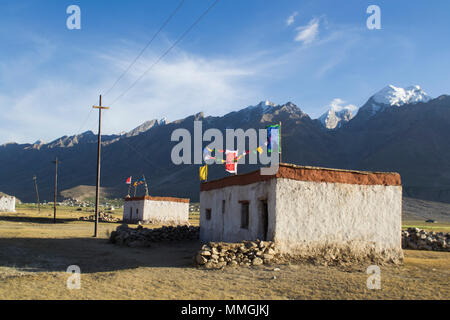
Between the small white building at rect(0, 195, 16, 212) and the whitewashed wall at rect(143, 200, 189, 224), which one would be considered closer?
the whitewashed wall at rect(143, 200, 189, 224)

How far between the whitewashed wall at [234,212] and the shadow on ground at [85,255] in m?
1.63

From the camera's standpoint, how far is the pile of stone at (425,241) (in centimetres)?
2211

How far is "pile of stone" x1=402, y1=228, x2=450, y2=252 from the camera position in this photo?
22.1 m

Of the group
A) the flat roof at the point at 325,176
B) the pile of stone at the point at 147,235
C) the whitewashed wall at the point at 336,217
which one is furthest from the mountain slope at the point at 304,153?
the whitewashed wall at the point at 336,217

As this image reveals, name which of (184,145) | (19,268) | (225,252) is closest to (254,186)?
(225,252)

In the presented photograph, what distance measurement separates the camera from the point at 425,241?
73.3 feet

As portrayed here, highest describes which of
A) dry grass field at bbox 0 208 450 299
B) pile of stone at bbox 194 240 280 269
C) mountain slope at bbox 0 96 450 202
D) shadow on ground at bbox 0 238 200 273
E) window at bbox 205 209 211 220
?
mountain slope at bbox 0 96 450 202

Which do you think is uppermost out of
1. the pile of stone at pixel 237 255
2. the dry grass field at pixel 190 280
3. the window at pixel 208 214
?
the window at pixel 208 214

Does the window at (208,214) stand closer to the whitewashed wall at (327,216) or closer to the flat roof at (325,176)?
the whitewashed wall at (327,216)

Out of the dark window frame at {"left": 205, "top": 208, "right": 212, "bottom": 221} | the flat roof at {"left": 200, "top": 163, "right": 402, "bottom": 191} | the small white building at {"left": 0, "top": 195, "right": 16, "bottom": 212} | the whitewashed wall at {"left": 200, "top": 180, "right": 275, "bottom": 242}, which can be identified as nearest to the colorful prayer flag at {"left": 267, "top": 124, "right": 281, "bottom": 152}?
the flat roof at {"left": 200, "top": 163, "right": 402, "bottom": 191}

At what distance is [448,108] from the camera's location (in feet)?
433

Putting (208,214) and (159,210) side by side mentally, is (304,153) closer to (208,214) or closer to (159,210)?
(159,210)

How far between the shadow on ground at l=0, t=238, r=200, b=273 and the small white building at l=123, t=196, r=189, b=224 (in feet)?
52.7

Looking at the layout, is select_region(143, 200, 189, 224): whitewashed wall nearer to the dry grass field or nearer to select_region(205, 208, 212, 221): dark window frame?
select_region(205, 208, 212, 221): dark window frame
